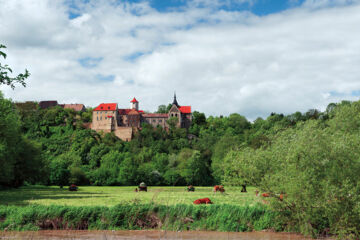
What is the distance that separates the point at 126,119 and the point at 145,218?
127 m

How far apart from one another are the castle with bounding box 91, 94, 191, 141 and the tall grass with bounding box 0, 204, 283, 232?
4392 inches

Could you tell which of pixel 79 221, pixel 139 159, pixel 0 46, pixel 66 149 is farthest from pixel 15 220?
pixel 66 149

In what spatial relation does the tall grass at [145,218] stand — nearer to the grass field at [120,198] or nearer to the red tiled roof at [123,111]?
the grass field at [120,198]

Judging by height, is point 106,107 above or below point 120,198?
above

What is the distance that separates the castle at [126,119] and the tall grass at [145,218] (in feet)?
366

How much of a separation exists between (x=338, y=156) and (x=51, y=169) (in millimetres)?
60686

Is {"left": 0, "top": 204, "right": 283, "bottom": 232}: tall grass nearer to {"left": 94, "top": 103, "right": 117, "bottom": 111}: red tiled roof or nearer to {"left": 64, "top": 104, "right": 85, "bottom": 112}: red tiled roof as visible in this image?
{"left": 94, "top": 103, "right": 117, "bottom": 111}: red tiled roof

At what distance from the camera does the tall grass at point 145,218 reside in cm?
1920

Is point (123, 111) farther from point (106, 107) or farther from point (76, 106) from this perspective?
point (76, 106)

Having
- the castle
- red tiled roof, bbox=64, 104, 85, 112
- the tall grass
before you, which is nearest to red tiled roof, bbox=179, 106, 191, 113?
the castle

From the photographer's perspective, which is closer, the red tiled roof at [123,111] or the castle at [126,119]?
the castle at [126,119]

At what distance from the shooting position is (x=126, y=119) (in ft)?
477

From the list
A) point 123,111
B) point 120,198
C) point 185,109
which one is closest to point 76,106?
point 123,111

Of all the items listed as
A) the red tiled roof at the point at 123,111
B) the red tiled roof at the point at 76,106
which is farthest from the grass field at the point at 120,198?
the red tiled roof at the point at 76,106
